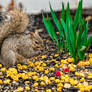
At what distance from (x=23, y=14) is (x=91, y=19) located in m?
3.35

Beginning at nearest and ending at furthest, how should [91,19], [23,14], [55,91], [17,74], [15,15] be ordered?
1. [55,91]
2. [17,74]
3. [15,15]
4. [23,14]
5. [91,19]

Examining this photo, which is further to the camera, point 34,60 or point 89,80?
point 34,60

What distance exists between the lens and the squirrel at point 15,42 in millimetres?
3801

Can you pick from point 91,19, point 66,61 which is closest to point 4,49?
point 66,61

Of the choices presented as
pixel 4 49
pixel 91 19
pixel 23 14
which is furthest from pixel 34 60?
pixel 91 19

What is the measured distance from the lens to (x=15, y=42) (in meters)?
3.90

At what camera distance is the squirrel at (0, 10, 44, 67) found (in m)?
3.80

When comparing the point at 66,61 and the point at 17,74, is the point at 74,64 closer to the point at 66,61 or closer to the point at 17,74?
the point at 66,61

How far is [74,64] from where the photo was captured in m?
3.89

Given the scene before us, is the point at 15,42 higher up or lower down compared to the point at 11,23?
lower down

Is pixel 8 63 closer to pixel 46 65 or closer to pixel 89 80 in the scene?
pixel 46 65

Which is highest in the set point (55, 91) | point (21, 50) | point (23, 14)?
point (23, 14)

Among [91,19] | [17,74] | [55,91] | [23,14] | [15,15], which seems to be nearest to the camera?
[55,91]

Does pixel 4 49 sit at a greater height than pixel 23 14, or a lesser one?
lesser
